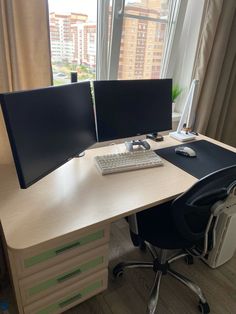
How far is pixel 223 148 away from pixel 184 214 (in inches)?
34.7

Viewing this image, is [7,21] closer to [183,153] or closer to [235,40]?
[183,153]

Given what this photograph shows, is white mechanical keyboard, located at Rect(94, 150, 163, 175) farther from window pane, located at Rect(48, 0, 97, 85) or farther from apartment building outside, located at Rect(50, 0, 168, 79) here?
apartment building outside, located at Rect(50, 0, 168, 79)

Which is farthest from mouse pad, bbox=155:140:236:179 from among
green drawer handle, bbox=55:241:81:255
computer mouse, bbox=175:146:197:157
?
green drawer handle, bbox=55:241:81:255

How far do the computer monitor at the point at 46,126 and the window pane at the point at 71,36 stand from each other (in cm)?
48

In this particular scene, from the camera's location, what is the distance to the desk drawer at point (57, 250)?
88 centimetres

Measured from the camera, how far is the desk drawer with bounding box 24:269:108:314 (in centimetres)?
108

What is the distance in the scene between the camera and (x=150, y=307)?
1272mm

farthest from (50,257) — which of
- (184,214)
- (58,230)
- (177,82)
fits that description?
(177,82)

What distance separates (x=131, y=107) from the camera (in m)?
1.45

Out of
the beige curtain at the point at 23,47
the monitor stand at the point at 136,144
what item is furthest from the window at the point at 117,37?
the monitor stand at the point at 136,144

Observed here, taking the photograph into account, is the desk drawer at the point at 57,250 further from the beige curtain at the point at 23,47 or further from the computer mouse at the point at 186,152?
the computer mouse at the point at 186,152

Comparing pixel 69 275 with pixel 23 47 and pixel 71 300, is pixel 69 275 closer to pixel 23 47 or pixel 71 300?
pixel 71 300

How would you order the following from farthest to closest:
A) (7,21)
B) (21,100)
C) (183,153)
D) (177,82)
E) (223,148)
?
(177,82), (223,148), (183,153), (7,21), (21,100)

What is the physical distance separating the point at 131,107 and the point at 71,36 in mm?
675
